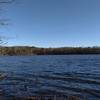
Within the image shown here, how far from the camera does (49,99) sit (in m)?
12.3

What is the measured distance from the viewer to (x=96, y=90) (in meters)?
17.8

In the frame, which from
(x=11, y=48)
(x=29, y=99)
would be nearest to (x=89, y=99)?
(x=29, y=99)

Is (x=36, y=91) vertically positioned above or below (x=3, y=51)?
below

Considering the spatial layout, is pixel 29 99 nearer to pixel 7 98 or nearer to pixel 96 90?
pixel 7 98

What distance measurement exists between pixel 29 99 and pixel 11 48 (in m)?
3.92

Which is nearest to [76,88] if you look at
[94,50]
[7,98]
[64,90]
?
[64,90]

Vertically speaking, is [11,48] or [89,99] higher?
[11,48]

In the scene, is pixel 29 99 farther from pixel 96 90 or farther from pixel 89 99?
pixel 96 90

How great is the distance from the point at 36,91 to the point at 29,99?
200 inches

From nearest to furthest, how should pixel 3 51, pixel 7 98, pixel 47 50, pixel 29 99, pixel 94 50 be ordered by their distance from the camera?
pixel 3 51, pixel 29 99, pixel 7 98, pixel 94 50, pixel 47 50

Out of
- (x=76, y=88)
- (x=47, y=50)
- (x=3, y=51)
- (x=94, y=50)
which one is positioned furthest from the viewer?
(x=47, y=50)

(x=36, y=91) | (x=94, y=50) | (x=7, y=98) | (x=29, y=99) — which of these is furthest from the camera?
(x=94, y=50)

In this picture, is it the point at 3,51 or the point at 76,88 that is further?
the point at 76,88

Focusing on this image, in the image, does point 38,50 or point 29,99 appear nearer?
point 29,99
